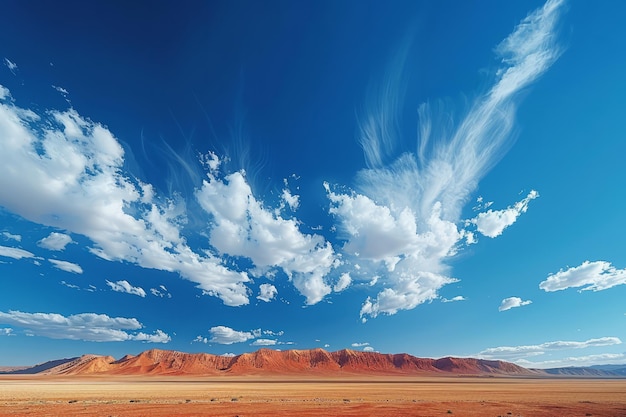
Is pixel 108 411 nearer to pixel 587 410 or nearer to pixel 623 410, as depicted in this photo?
pixel 587 410

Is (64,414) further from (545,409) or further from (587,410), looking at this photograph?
(587,410)

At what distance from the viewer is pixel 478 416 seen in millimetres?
27359

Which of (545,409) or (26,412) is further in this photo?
(545,409)

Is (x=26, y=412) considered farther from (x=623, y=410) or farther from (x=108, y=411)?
(x=623, y=410)

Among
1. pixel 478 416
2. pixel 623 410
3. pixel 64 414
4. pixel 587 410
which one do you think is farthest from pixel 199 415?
pixel 623 410

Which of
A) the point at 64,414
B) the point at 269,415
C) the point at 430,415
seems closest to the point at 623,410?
the point at 430,415

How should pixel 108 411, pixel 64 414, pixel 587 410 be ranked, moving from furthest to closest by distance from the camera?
pixel 587 410, pixel 108 411, pixel 64 414

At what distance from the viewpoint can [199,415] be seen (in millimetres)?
26172

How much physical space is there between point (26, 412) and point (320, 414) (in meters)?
25.6

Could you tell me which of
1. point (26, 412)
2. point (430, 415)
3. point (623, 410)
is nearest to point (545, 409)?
point (623, 410)

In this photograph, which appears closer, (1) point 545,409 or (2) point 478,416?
(2) point 478,416

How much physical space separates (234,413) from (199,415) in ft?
9.99

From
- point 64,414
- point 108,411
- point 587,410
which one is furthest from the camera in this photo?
point 587,410

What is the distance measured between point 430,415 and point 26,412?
3526 centimetres
